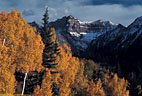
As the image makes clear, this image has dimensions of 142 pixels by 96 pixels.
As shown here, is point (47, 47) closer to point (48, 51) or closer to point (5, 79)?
point (48, 51)

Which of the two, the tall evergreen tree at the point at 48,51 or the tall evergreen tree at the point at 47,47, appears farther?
the tall evergreen tree at the point at 47,47

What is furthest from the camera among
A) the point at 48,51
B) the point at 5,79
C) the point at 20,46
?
the point at 48,51

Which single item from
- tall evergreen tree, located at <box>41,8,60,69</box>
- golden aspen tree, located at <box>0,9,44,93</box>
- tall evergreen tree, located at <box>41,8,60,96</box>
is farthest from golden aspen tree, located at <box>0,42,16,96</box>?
tall evergreen tree, located at <box>41,8,60,69</box>

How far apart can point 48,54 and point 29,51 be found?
9.01 metres

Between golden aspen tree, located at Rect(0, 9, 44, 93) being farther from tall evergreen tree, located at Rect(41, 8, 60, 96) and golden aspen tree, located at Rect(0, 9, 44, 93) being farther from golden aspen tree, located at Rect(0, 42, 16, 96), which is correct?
tall evergreen tree, located at Rect(41, 8, 60, 96)

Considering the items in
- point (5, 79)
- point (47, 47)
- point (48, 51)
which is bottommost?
point (5, 79)

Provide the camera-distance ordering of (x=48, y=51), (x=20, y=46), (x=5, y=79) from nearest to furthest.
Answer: (x=5, y=79) < (x=20, y=46) < (x=48, y=51)

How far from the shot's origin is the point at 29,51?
26062 mm

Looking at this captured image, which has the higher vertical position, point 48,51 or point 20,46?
point 48,51

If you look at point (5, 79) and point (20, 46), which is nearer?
point (5, 79)

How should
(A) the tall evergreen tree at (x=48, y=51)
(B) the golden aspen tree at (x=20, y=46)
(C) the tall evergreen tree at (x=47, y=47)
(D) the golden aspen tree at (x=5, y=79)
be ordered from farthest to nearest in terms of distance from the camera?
(C) the tall evergreen tree at (x=47, y=47) < (A) the tall evergreen tree at (x=48, y=51) < (B) the golden aspen tree at (x=20, y=46) < (D) the golden aspen tree at (x=5, y=79)

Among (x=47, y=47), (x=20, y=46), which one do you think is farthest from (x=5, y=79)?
(x=47, y=47)

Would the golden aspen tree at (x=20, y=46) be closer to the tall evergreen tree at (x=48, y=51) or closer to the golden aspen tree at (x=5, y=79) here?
the golden aspen tree at (x=5, y=79)

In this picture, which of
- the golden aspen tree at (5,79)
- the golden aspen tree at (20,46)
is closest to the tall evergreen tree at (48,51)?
the golden aspen tree at (20,46)
